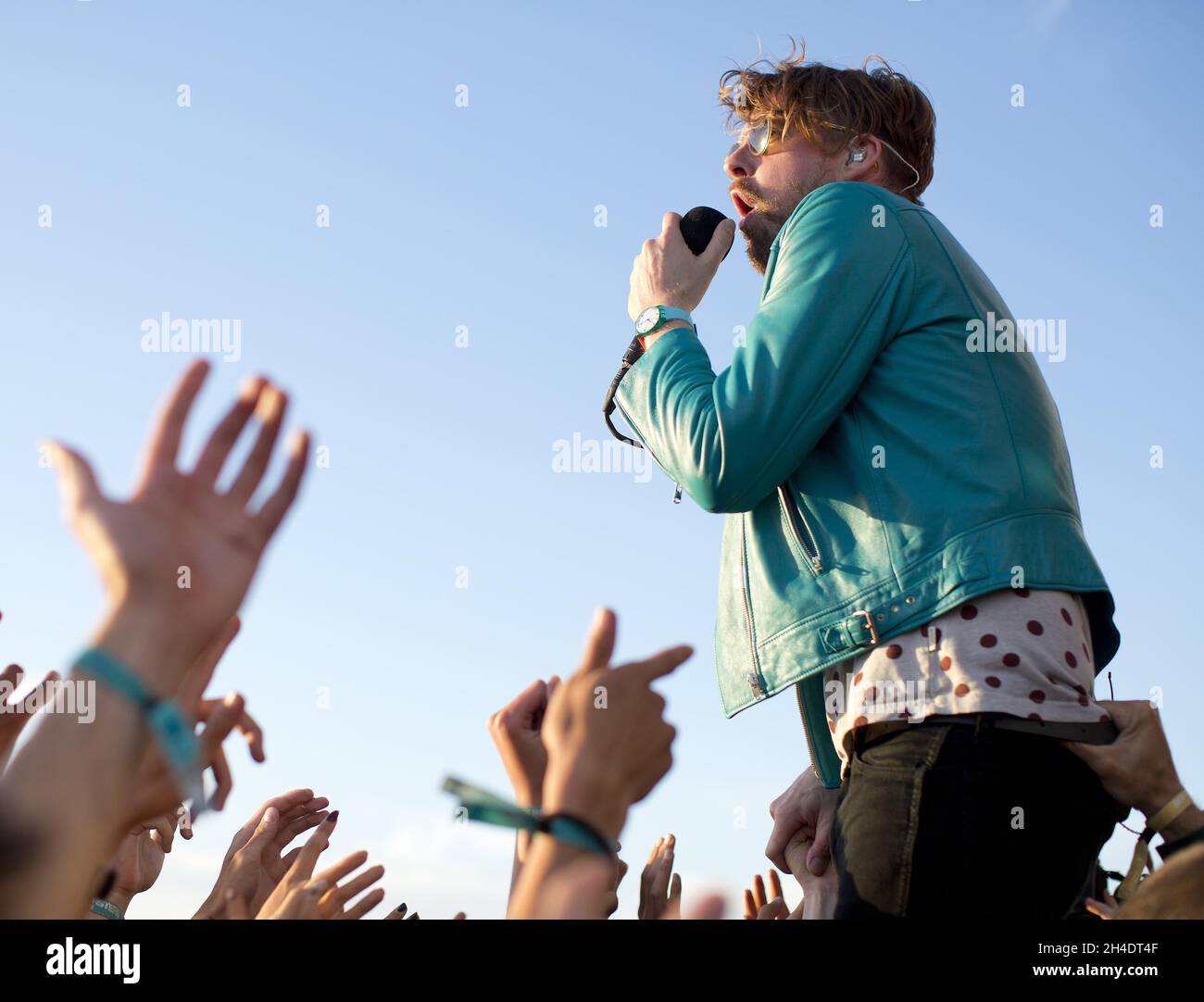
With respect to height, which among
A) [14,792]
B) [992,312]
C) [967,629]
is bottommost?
[14,792]

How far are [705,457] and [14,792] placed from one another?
4.53 feet

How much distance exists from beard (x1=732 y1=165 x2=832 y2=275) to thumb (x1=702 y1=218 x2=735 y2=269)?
12 centimetres

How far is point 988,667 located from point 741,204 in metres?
1.38

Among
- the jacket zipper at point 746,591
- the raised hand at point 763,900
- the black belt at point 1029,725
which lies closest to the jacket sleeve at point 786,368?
the jacket zipper at point 746,591

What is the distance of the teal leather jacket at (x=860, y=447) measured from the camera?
2.39 m

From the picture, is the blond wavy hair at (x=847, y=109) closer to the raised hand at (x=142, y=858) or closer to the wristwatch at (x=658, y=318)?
the wristwatch at (x=658, y=318)

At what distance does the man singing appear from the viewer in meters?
2.21

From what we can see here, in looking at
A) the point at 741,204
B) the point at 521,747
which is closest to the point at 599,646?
the point at 521,747
